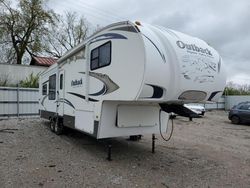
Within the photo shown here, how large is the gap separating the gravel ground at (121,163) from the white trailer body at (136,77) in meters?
0.73

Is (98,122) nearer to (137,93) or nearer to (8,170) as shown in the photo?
(137,93)

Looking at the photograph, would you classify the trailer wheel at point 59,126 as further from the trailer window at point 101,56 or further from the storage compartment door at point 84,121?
the trailer window at point 101,56

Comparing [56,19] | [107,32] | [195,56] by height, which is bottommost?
[195,56]

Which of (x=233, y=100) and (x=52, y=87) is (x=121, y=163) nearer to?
(x=52, y=87)

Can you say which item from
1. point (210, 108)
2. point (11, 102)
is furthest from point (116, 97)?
point (210, 108)

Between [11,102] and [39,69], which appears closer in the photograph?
[11,102]

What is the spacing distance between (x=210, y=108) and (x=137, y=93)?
24655 millimetres

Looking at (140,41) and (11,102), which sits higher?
(140,41)

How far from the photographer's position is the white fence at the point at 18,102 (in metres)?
16.3

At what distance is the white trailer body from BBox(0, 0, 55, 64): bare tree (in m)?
23.8

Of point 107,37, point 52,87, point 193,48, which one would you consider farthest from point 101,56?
point 52,87

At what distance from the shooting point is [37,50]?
102 feet

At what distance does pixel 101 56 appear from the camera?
7031 mm

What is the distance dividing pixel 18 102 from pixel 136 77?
41.5 feet
